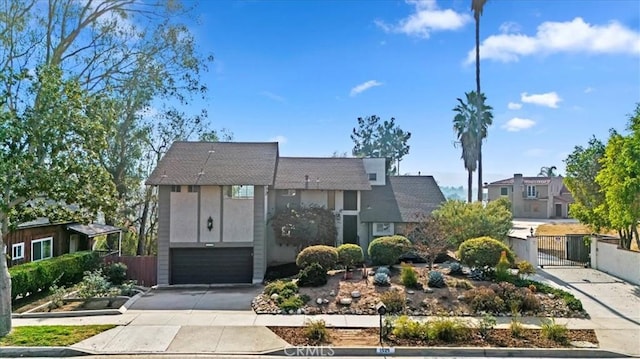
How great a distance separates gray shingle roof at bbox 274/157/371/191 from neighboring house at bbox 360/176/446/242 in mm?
→ 1560

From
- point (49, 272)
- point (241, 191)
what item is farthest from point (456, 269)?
point (49, 272)

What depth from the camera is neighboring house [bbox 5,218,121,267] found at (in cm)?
1717

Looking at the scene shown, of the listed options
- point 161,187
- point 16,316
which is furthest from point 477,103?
point 16,316

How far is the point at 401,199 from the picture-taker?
25859 mm

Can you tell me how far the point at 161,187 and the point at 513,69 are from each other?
54.0 ft

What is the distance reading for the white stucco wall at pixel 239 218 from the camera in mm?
19797

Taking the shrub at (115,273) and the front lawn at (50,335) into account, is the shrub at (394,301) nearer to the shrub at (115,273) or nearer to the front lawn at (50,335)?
the front lawn at (50,335)

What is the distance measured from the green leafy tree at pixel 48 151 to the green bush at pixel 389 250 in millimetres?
10819

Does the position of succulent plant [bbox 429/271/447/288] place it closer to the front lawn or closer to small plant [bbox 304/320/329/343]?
small plant [bbox 304/320/329/343]

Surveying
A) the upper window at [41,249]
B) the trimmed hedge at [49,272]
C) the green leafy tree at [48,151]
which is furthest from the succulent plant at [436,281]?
the upper window at [41,249]

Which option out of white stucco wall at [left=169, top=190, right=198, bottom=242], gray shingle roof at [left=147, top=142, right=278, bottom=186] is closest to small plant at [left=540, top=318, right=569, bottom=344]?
gray shingle roof at [left=147, top=142, right=278, bottom=186]

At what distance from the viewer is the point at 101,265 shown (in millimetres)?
19453

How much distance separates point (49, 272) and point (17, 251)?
A: 6.36 feet

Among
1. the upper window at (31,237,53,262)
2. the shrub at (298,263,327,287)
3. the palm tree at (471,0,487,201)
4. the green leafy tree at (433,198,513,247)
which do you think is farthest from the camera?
the palm tree at (471,0,487,201)
